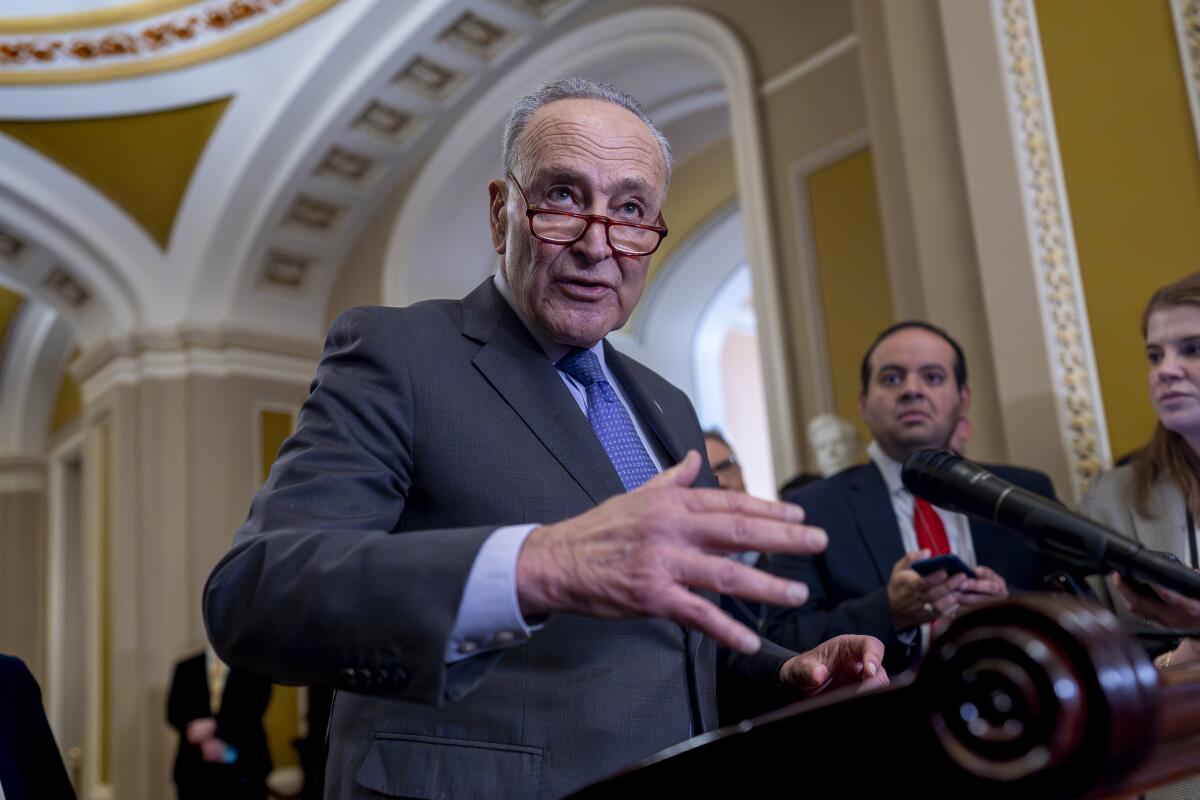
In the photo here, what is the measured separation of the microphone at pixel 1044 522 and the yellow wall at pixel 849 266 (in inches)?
147

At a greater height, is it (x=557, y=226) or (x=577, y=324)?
(x=557, y=226)

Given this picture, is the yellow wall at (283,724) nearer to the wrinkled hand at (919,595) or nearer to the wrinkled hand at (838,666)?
the wrinkled hand at (919,595)

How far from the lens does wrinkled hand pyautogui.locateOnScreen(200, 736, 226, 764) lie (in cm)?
536

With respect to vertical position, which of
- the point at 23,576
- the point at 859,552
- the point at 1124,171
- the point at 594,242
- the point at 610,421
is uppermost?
the point at 23,576

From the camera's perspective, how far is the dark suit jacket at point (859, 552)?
249 centimetres

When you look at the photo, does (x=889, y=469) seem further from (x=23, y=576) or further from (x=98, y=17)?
(x=23, y=576)

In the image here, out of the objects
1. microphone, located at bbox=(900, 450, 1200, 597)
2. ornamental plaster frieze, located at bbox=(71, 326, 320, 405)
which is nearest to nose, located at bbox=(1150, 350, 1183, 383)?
microphone, located at bbox=(900, 450, 1200, 597)

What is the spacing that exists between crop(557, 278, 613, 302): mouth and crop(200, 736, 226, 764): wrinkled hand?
182 inches

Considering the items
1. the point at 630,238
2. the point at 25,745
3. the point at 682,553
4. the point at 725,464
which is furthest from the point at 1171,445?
the point at 25,745

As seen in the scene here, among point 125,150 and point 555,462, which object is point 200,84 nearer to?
point 125,150

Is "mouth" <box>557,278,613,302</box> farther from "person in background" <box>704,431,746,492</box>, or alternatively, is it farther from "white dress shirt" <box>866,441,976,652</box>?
"person in background" <box>704,431,746,492</box>

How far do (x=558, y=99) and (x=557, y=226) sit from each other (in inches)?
7.6

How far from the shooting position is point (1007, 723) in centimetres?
68

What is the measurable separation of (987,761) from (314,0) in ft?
23.6
